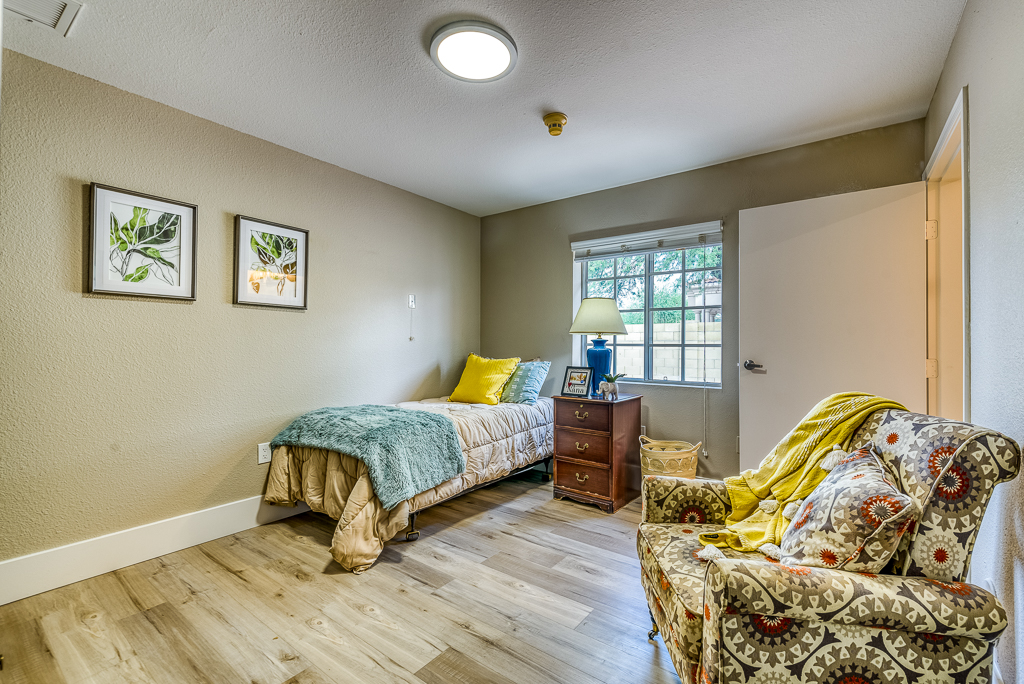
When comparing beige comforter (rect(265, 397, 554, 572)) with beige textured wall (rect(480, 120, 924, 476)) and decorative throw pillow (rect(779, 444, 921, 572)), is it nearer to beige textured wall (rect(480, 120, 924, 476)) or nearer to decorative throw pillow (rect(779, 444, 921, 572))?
beige textured wall (rect(480, 120, 924, 476))

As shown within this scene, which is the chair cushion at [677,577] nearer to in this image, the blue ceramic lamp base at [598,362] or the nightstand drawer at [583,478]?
the nightstand drawer at [583,478]

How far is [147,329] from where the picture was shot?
8.13 feet

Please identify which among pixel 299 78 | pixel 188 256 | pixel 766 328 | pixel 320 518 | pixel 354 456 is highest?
pixel 299 78

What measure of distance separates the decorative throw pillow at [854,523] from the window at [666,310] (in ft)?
7.19

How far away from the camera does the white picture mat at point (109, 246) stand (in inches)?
90.5

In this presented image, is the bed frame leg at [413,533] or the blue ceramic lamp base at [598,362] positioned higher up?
the blue ceramic lamp base at [598,362]

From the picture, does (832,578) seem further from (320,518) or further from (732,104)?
(320,518)

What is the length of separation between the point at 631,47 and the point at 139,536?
11.1 feet

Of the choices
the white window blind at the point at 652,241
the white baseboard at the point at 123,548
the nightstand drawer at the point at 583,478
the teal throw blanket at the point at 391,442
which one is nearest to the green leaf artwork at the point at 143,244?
the teal throw blanket at the point at 391,442

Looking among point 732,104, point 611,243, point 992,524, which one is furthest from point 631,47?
point 992,524

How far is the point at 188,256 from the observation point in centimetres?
263

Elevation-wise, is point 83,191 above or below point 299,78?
below

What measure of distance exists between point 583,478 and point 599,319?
3.69 feet

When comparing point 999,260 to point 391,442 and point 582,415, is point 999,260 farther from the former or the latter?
point 391,442
